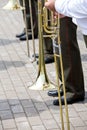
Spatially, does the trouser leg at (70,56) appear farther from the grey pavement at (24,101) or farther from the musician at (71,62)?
the grey pavement at (24,101)

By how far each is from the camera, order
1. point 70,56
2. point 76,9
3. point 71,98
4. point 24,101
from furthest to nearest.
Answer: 1. point 24,101
2. point 71,98
3. point 70,56
4. point 76,9

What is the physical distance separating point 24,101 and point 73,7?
6.03 feet

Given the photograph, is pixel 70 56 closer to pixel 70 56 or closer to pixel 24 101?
pixel 70 56

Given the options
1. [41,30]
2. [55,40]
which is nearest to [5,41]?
Answer: [41,30]

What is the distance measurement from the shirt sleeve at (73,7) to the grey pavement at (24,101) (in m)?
1.26

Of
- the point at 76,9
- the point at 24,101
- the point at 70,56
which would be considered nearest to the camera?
the point at 76,9

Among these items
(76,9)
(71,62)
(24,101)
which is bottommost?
(24,101)

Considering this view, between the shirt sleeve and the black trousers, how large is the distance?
105 cm

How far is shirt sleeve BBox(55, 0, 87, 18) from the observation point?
280cm

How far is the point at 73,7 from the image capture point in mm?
2842

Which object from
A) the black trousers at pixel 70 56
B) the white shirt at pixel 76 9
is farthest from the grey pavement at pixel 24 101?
the white shirt at pixel 76 9

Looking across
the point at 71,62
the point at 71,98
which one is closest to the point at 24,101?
the point at 71,98

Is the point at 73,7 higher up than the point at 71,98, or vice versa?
the point at 73,7

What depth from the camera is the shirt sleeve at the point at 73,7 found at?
9.19ft
